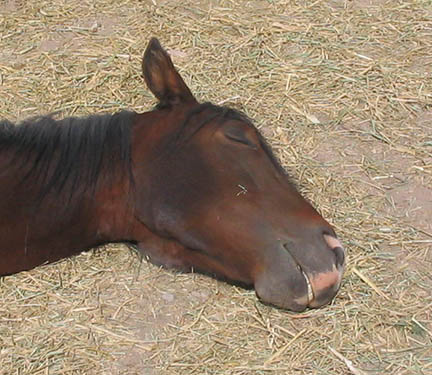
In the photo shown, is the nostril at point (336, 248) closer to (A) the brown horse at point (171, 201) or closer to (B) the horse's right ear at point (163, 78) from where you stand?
(A) the brown horse at point (171, 201)

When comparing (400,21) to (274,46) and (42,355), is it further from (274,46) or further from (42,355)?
(42,355)

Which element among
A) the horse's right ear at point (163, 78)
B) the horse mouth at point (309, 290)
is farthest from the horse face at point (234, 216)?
the horse's right ear at point (163, 78)

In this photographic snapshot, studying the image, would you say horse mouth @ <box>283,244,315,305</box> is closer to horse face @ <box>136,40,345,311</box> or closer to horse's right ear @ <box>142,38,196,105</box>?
horse face @ <box>136,40,345,311</box>

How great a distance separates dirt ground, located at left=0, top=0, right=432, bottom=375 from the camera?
11.2ft

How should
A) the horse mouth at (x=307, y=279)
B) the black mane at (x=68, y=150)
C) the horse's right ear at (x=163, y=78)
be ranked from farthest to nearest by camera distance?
1. the horse's right ear at (x=163, y=78)
2. the black mane at (x=68, y=150)
3. the horse mouth at (x=307, y=279)

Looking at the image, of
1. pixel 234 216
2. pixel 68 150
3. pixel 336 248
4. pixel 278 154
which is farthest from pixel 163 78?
pixel 336 248

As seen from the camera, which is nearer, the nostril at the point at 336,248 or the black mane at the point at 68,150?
the nostril at the point at 336,248

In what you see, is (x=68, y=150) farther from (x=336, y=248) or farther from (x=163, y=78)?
(x=336, y=248)

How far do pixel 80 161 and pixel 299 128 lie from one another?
5.43ft

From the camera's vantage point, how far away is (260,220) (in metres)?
3.42

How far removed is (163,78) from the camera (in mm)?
3887

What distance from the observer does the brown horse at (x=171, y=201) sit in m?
3.39

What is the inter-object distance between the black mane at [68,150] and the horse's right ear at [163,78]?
0.25m

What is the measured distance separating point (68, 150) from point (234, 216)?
841 mm
